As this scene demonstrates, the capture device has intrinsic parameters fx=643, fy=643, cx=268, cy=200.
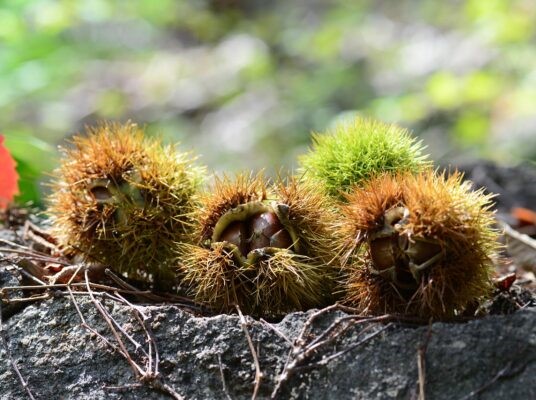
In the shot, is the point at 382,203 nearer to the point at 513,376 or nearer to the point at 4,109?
the point at 513,376

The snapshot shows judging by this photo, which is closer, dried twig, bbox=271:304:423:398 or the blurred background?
dried twig, bbox=271:304:423:398

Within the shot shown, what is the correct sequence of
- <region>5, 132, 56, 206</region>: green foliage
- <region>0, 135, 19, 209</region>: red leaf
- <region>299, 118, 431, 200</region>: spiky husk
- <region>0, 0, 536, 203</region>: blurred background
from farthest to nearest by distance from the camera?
1. <region>0, 0, 536, 203</region>: blurred background
2. <region>5, 132, 56, 206</region>: green foliage
3. <region>0, 135, 19, 209</region>: red leaf
4. <region>299, 118, 431, 200</region>: spiky husk

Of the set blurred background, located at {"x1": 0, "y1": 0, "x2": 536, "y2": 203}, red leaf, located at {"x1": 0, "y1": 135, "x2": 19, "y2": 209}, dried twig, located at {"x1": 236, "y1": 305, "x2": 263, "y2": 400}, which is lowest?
dried twig, located at {"x1": 236, "y1": 305, "x2": 263, "y2": 400}

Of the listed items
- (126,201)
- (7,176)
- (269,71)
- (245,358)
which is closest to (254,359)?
(245,358)

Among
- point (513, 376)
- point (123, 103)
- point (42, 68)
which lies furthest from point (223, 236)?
point (123, 103)

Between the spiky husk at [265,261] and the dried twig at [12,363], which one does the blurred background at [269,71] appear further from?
the dried twig at [12,363]

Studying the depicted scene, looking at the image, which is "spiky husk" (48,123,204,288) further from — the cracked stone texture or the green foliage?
the green foliage

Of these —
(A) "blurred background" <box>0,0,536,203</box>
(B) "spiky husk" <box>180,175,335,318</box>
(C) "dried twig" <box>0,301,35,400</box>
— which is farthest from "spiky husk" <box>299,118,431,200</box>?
(A) "blurred background" <box>0,0,536,203</box>
